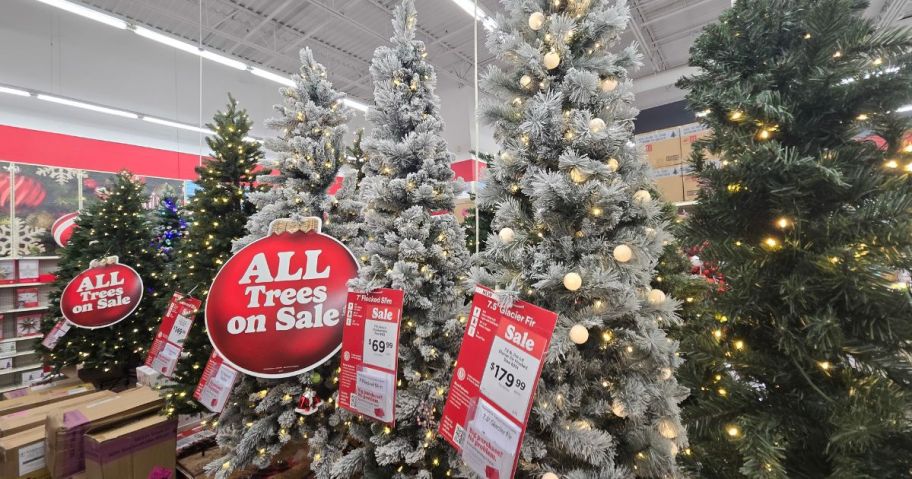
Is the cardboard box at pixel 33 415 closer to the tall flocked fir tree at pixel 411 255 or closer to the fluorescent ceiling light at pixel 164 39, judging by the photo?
the tall flocked fir tree at pixel 411 255

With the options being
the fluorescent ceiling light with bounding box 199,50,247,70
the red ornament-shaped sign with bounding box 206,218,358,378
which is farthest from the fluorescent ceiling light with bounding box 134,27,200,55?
the red ornament-shaped sign with bounding box 206,218,358,378

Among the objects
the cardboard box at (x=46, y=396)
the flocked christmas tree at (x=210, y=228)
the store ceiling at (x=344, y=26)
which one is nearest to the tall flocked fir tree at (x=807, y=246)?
the flocked christmas tree at (x=210, y=228)

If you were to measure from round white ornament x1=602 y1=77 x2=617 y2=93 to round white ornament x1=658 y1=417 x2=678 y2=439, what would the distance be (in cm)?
127

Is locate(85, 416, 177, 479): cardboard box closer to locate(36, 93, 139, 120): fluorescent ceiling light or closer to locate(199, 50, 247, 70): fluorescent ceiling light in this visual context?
locate(199, 50, 247, 70): fluorescent ceiling light

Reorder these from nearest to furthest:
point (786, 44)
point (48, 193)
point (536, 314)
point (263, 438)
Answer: point (786, 44) → point (536, 314) → point (263, 438) → point (48, 193)

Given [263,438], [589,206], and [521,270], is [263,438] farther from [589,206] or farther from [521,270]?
[589,206]

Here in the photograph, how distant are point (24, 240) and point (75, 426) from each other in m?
4.90

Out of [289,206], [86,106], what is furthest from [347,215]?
[86,106]

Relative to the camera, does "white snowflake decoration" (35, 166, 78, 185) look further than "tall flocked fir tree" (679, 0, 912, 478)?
Yes

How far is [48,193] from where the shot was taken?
617 cm

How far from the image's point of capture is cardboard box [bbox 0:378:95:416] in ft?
11.6

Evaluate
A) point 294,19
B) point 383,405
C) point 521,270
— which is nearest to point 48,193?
point 294,19

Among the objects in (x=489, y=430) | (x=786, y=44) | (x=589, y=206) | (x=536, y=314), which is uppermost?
(x=786, y=44)

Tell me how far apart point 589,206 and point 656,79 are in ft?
27.0
